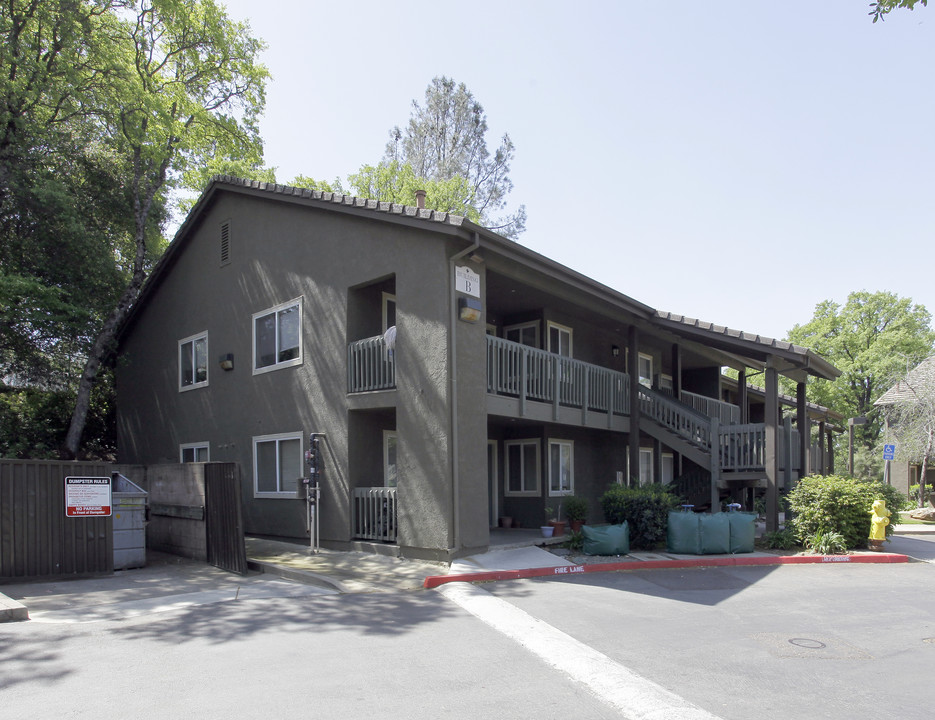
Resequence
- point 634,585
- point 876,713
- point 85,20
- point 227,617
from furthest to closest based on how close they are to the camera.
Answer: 1. point 85,20
2. point 634,585
3. point 227,617
4. point 876,713

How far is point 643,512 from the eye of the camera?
13.4 meters

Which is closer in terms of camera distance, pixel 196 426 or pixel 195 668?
pixel 195 668

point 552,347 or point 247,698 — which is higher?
point 552,347

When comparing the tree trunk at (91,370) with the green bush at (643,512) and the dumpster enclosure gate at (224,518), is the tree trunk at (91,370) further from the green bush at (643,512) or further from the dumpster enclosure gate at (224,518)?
the green bush at (643,512)

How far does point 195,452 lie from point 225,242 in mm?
5282

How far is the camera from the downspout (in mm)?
11336

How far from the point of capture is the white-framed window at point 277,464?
14.6 m

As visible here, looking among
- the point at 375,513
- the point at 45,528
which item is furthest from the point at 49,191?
the point at 375,513

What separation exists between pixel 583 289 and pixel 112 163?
51.3 ft

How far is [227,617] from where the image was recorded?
815cm

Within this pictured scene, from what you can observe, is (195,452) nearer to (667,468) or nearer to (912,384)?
(667,468)

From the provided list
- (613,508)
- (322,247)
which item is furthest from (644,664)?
(322,247)

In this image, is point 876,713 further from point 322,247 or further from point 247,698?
point 322,247

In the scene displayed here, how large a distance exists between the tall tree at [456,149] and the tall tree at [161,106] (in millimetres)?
12763
